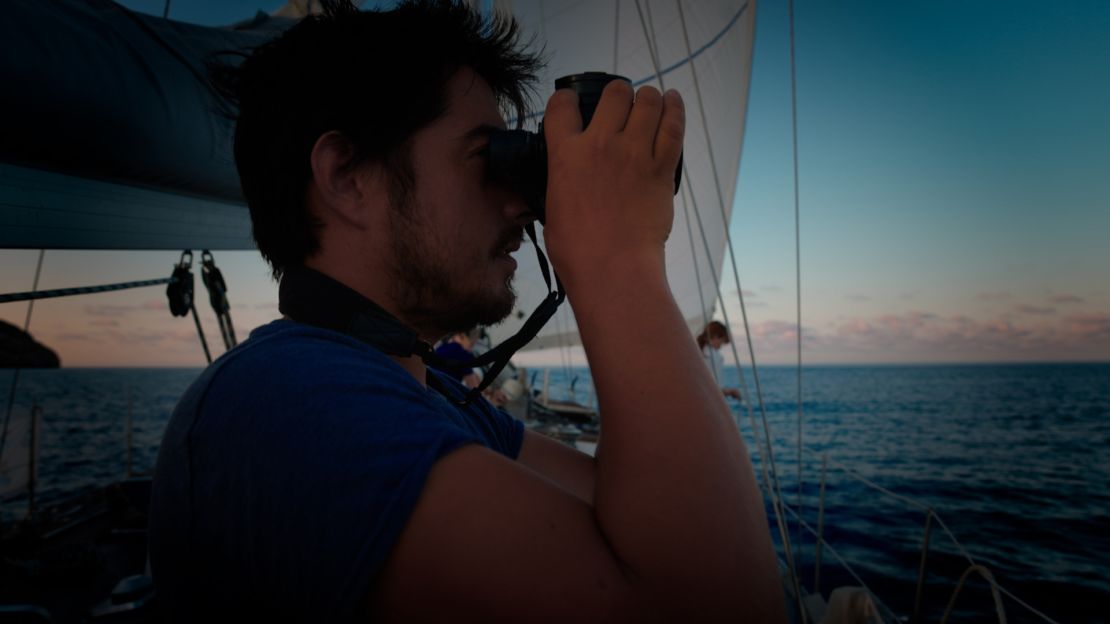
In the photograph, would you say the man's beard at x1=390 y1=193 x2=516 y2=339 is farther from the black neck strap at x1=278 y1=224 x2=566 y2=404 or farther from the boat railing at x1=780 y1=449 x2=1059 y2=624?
the boat railing at x1=780 y1=449 x2=1059 y2=624

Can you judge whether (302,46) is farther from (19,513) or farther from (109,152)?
(19,513)

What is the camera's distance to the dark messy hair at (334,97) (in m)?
0.67

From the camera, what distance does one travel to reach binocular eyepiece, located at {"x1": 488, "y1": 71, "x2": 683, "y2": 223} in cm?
56

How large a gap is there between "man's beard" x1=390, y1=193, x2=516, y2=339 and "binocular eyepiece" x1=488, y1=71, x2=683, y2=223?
126 millimetres

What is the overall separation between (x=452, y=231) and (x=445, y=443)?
12.8 inches

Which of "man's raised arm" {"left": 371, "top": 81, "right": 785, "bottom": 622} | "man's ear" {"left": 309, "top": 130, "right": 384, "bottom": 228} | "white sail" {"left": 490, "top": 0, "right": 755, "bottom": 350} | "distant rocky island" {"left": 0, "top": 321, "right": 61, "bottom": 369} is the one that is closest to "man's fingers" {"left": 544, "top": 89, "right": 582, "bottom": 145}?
"man's raised arm" {"left": 371, "top": 81, "right": 785, "bottom": 622}

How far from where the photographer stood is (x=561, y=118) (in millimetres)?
529

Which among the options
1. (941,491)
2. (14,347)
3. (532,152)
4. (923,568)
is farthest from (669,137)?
→ (941,491)

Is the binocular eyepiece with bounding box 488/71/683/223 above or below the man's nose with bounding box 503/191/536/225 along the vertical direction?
above

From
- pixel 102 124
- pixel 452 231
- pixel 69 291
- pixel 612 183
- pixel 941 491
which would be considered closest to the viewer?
pixel 612 183

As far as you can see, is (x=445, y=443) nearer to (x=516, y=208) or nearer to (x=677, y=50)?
(x=516, y=208)

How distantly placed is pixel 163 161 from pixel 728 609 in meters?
1.50

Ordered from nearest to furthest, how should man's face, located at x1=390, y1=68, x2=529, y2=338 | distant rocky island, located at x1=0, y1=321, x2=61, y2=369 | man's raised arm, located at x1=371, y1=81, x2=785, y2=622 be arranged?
man's raised arm, located at x1=371, y1=81, x2=785, y2=622, man's face, located at x1=390, y1=68, x2=529, y2=338, distant rocky island, located at x1=0, y1=321, x2=61, y2=369

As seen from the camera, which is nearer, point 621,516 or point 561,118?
point 621,516
